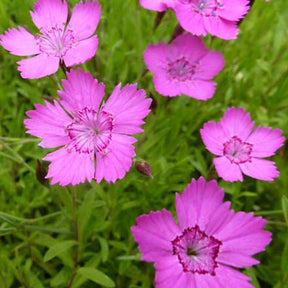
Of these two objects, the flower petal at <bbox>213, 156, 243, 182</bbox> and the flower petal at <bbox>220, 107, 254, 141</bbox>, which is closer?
the flower petal at <bbox>213, 156, 243, 182</bbox>

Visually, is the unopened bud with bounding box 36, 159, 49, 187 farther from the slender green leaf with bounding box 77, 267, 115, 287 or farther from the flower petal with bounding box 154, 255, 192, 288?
the flower petal with bounding box 154, 255, 192, 288

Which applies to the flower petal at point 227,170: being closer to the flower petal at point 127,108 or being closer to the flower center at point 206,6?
the flower petal at point 127,108

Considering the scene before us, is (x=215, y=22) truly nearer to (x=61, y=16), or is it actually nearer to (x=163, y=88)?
(x=163, y=88)

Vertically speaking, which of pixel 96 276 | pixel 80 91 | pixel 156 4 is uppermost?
pixel 156 4

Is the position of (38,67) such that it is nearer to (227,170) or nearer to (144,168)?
(144,168)

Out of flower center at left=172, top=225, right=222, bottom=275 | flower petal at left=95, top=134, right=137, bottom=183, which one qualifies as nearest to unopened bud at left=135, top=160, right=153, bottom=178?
flower petal at left=95, top=134, right=137, bottom=183

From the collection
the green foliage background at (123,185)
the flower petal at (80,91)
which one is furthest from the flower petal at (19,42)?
the flower petal at (80,91)

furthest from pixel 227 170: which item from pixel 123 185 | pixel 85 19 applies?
pixel 85 19
